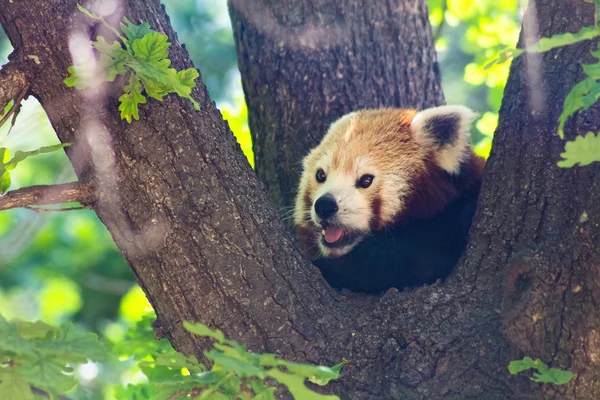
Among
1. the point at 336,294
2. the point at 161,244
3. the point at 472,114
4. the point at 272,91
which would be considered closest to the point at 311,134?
the point at 272,91

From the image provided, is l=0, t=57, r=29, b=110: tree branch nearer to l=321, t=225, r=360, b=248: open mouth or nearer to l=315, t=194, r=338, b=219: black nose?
l=315, t=194, r=338, b=219: black nose

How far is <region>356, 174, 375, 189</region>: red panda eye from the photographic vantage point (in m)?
3.89

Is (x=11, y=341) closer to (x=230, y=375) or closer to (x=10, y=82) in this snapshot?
(x=230, y=375)

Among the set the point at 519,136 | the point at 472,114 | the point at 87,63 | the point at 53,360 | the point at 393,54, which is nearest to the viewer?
the point at 53,360

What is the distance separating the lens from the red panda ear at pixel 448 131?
3.83 m

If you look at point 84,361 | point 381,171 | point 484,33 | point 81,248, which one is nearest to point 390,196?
point 381,171

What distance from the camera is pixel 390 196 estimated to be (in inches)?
152

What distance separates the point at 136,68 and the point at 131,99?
210mm

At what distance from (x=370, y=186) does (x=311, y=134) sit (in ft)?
1.71

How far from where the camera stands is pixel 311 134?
4.16 meters

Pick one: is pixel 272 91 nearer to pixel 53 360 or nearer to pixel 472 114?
pixel 472 114

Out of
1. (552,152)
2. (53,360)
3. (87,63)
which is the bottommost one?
(552,152)

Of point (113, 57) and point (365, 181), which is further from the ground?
point (113, 57)

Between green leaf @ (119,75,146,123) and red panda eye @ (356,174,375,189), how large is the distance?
1.59 metres
